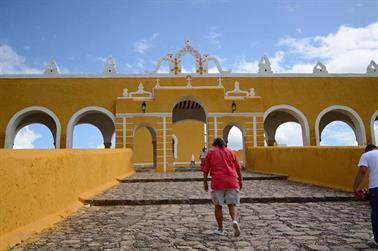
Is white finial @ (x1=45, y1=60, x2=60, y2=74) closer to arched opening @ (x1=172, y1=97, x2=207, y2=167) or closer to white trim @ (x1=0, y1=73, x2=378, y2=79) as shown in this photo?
white trim @ (x1=0, y1=73, x2=378, y2=79)

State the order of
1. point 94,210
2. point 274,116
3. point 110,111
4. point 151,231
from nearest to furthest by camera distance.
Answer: point 151,231, point 94,210, point 110,111, point 274,116

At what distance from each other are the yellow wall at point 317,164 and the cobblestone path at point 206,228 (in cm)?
109

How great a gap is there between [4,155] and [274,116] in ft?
59.3

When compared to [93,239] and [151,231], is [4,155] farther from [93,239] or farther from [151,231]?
[151,231]

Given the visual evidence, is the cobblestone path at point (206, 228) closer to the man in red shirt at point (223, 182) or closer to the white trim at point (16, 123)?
the man in red shirt at point (223, 182)

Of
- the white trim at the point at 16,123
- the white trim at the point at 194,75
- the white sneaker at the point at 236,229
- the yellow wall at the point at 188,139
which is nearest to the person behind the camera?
the white sneaker at the point at 236,229

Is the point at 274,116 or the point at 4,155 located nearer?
the point at 4,155

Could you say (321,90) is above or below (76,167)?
above

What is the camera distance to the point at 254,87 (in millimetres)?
17594

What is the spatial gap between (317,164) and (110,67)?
1208cm

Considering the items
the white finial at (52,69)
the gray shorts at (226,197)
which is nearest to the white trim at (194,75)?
the white finial at (52,69)

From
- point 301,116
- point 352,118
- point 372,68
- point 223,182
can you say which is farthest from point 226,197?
point 372,68

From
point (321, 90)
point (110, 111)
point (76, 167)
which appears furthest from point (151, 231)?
point (321, 90)

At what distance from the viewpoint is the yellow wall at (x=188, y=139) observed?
24891 millimetres
